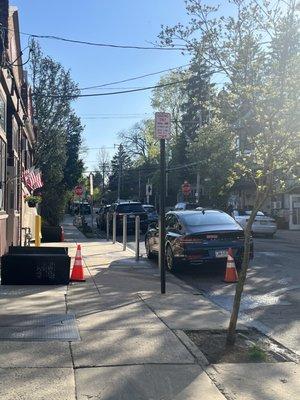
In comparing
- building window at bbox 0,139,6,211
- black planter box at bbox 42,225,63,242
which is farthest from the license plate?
black planter box at bbox 42,225,63,242

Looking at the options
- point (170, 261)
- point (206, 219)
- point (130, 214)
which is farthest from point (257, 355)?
point (130, 214)

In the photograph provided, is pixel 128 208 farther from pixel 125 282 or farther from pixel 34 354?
pixel 34 354

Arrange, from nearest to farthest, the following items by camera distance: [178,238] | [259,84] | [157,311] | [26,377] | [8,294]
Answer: [26,377] → [259,84] → [157,311] → [8,294] → [178,238]

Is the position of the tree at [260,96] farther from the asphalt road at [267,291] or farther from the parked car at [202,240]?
the parked car at [202,240]

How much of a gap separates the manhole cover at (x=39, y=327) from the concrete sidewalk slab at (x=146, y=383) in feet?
4.16

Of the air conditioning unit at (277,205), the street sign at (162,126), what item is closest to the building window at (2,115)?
the street sign at (162,126)

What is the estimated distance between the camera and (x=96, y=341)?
6.27 meters

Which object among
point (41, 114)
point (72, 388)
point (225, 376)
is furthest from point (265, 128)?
point (41, 114)

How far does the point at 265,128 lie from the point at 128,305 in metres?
3.65

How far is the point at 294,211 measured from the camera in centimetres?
3553

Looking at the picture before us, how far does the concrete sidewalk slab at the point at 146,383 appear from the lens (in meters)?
4.66

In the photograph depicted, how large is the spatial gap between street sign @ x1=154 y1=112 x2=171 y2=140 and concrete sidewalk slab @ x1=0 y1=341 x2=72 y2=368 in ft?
14.3

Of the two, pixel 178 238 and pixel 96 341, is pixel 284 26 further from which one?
pixel 178 238

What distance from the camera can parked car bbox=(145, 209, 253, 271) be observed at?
40.9 feet
